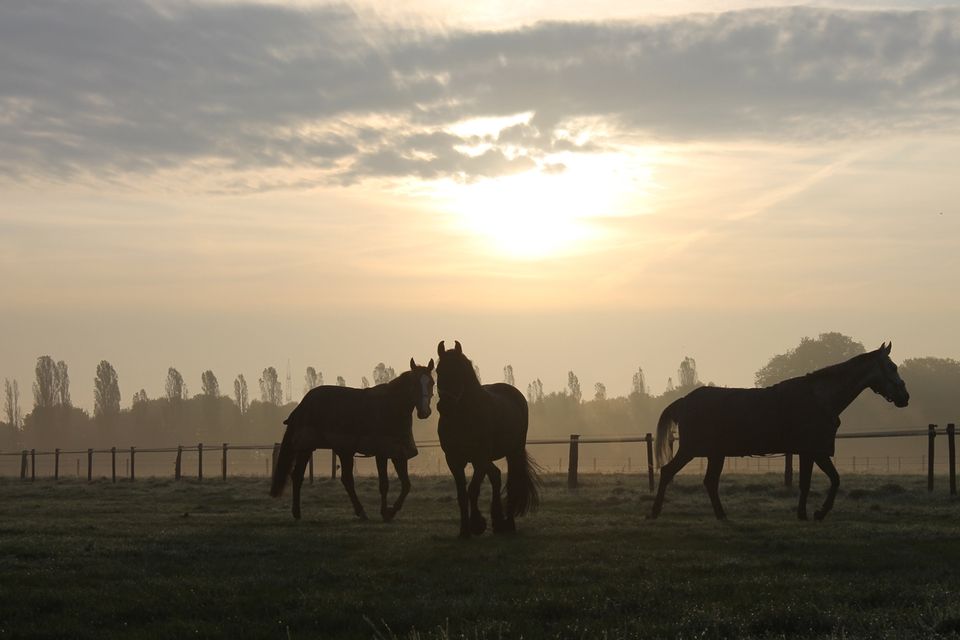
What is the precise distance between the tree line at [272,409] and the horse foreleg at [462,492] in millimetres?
117674

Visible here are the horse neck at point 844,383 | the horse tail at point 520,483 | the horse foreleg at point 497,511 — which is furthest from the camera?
the horse neck at point 844,383

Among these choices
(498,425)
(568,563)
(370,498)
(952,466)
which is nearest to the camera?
(568,563)

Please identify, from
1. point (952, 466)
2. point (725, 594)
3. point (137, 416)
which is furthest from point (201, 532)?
point (137, 416)

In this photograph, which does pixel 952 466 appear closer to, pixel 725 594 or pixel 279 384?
pixel 725 594

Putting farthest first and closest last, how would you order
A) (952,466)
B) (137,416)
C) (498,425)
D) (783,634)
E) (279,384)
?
(279,384) < (137,416) < (952,466) < (498,425) < (783,634)

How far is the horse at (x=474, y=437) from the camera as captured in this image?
14.5 meters

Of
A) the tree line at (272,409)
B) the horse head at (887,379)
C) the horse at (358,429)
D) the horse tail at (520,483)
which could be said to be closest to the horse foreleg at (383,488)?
the horse at (358,429)

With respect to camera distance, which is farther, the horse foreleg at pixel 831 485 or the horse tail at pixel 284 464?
the horse tail at pixel 284 464

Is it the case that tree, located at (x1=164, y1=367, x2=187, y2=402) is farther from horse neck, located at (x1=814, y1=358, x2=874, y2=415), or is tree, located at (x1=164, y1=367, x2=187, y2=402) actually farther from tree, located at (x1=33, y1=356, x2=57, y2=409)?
horse neck, located at (x1=814, y1=358, x2=874, y2=415)

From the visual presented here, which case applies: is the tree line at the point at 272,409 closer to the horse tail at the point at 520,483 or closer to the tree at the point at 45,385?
the tree at the point at 45,385

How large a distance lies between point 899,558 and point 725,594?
336 centimetres

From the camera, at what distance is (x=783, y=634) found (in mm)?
7387

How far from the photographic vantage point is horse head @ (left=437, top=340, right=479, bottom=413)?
14477mm

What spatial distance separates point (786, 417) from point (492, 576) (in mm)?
8903
